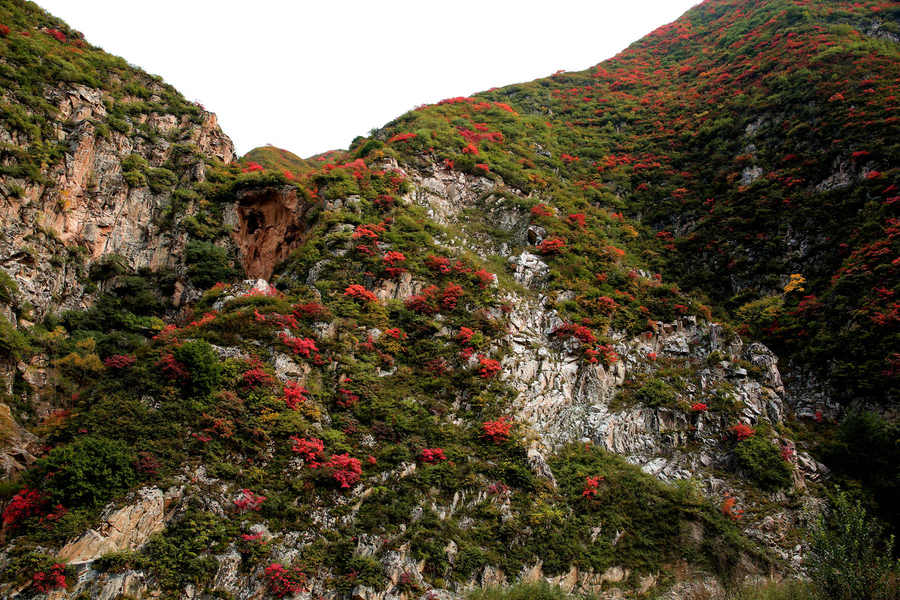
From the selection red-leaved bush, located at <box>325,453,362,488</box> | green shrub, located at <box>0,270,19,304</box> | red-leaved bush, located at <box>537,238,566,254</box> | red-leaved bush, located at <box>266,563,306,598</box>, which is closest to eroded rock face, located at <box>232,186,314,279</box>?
green shrub, located at <box>0,270,19,304</box>

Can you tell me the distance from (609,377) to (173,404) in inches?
805

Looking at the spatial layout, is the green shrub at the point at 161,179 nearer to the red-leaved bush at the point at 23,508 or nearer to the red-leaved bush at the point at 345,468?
the red-leaved bush at the point at 23,508

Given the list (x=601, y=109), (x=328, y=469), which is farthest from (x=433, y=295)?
(x=601, y=109)

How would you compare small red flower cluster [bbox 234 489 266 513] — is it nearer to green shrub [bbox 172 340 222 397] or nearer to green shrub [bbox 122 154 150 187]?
green shrub [bbox 172 340 222 397]

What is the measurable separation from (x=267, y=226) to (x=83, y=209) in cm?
1108

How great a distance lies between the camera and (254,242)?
35.0m

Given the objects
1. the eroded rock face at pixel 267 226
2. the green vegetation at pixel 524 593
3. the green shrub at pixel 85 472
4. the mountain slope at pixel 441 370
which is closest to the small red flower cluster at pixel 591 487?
the mountain slope at pixel 441 370

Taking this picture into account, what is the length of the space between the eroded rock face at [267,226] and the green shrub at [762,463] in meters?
29.8

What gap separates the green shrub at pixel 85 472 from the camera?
43.8 ft

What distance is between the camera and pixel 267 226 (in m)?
35.3

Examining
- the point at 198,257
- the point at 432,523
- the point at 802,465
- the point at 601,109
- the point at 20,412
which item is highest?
the point at 601,109

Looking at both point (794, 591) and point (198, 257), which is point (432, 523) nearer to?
point (794, 591)

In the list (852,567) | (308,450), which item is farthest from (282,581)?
(852,567)

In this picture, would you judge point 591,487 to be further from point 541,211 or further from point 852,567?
point 541,211
